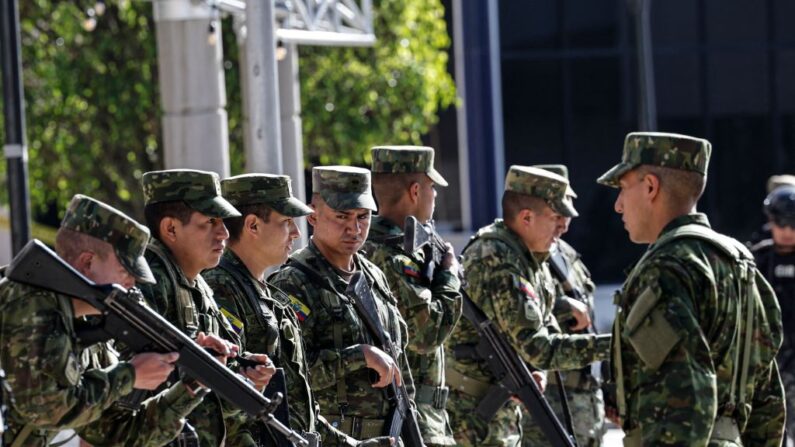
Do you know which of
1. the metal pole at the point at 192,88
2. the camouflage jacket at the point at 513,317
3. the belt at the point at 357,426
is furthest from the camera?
the metal pole at the point at 192,88

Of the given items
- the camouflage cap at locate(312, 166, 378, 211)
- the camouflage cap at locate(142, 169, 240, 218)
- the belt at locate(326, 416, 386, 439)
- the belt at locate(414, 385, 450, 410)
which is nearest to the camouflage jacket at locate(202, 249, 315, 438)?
the camouflage cap at locate(142, 169, 240, 218)

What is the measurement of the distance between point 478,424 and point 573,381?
0.97 meters

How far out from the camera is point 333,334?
21.3ft

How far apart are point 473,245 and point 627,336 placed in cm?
278

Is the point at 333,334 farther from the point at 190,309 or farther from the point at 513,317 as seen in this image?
the point at 513,317

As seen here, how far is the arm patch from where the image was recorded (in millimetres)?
5270

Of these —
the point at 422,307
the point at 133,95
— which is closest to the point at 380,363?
the point at 422,307

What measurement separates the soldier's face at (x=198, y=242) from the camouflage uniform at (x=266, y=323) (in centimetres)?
24

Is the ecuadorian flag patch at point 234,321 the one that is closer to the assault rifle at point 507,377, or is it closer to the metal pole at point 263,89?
the assault rifle at point 507,377

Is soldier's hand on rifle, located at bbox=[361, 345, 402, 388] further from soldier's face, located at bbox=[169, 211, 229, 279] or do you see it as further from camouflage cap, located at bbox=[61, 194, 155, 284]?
camouflage cap, located at bbox=[61, 194, 155, 284]

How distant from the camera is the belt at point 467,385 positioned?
313 inches

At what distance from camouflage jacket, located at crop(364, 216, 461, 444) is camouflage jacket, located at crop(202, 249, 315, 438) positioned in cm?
101

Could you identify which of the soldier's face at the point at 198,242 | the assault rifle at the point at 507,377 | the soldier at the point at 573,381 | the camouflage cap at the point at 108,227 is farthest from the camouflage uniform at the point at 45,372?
the soldier at the point at 573,381

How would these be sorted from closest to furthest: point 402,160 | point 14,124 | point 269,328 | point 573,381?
1. point 269,328
2. point 402,160
3. point 573,381
4. point 14,124
